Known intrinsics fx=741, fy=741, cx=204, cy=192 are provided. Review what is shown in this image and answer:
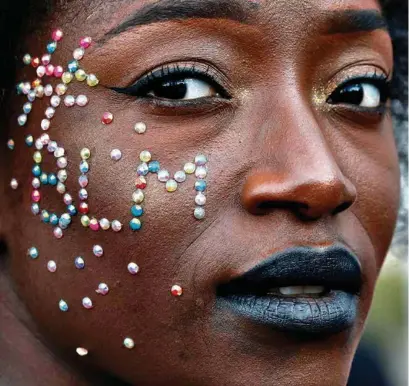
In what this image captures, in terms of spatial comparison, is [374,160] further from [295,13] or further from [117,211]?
[117,211]

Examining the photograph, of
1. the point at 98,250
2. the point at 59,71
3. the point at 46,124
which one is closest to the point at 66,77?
the point at 59,71

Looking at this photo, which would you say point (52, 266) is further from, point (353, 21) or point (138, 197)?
point (353, 21)

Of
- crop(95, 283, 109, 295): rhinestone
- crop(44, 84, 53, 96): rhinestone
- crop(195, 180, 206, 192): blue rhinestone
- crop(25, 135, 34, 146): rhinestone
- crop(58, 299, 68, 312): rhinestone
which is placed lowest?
crop(58, 299, 68, 312): rhinestone

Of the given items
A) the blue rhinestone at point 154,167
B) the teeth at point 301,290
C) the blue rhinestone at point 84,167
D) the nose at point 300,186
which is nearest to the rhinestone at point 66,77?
the blue rhinestone at point 84,167

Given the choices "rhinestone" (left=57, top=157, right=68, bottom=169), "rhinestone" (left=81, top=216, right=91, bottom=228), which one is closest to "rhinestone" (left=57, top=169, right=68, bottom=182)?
"rhinestone" (left=57, top=157, right=68, bottom=169)

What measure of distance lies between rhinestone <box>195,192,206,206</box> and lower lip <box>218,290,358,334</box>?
0.82ft

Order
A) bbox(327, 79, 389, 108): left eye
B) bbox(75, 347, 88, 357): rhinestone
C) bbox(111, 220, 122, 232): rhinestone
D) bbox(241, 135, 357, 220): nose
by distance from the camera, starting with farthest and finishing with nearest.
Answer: bbox(327, 79, 389, 108): left eye, bbox(75, 347, 88, 357): rhinestone, bbox(111, 220, 122, 232): rhinestone, bbox(241, 135, 357, 220): nose

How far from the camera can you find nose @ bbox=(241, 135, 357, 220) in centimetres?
182

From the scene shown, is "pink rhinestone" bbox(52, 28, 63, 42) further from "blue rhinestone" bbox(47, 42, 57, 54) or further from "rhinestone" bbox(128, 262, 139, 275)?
"rhinestone" bbox(128, 262, 139, 275)

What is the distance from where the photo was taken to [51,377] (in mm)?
2121

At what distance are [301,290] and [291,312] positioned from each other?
8cm

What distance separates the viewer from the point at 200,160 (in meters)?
1.92

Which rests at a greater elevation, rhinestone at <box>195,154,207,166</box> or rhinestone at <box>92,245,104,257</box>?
rhinestone at <box>195,154,207,166</box>

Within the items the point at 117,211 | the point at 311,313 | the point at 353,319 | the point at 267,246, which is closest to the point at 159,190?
the point at 117,211
